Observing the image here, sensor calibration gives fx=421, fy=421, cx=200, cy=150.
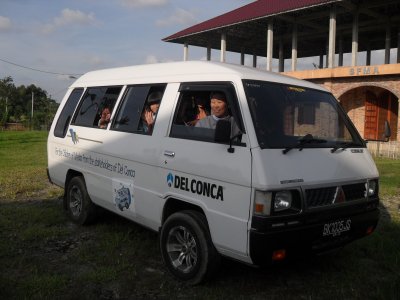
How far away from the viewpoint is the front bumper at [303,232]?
3.43m

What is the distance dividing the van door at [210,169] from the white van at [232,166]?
0.03 ft

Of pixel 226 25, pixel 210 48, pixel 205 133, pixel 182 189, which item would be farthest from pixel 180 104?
pixel 210 48

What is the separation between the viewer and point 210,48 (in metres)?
30.5

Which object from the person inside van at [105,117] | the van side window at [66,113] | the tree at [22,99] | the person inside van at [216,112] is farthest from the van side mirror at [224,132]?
the tree at [22,99]

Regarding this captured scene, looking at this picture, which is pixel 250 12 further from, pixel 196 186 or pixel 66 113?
pixel 196 186

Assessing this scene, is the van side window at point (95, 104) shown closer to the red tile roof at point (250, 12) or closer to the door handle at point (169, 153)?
the door handle at point (169, 153)

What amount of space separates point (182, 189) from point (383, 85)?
18.0 m

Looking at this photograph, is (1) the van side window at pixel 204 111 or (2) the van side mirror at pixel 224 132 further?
(1) the van side window at pixel 204 111

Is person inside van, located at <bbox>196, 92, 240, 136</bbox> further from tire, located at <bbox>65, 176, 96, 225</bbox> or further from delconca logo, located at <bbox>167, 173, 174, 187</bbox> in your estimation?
tire, located at <bbox>65, 176, 96, 225</bbox>

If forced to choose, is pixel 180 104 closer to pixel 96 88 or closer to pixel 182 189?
pixel 182 189

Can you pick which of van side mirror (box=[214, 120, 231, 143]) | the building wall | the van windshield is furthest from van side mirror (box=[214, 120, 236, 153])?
the building wall

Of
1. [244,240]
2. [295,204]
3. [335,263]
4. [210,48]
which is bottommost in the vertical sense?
[335,263]

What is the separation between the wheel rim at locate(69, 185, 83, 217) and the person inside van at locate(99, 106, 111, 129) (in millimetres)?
1177

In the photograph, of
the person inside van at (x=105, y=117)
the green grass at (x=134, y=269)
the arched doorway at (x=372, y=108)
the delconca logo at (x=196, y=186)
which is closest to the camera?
the delconca logo at (x=196, y=186)
